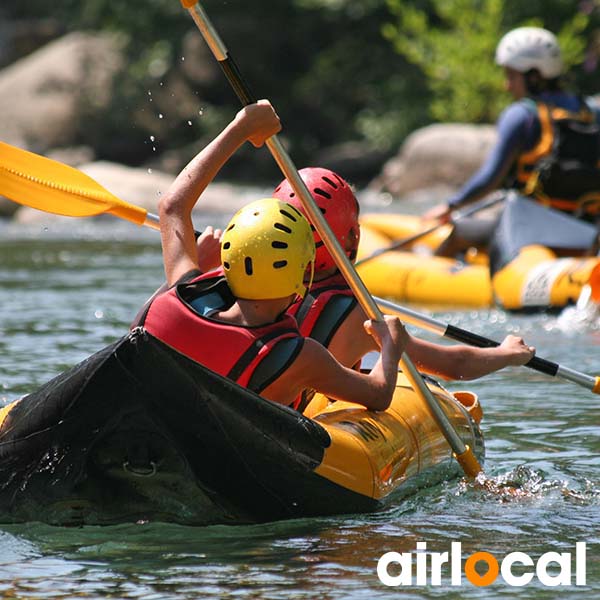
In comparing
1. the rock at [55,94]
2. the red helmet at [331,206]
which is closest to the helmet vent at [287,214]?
the red helmet at [331,206]

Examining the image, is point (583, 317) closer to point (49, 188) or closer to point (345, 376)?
point (49, 188)

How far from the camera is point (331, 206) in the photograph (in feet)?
16.3

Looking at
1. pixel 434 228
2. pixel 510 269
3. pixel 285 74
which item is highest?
pixel 285 74

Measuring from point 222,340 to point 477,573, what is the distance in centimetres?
91

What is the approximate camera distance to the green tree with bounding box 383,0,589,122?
1905 cm

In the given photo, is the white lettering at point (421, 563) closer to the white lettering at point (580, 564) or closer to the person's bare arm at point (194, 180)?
the white lettering at point (580, 564)

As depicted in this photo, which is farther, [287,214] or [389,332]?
[389,332]

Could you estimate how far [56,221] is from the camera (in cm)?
1781

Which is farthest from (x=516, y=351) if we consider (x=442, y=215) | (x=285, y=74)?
(x=285, y=74)

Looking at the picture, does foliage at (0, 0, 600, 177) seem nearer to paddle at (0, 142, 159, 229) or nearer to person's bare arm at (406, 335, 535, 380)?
paddle at (0, 142, 159, 229)

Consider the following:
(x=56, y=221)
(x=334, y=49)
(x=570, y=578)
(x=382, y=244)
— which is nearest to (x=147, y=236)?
(x=56, y=221)

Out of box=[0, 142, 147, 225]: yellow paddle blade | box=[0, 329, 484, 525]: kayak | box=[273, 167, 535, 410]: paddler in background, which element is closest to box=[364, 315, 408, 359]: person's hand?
box=[273, 167, 535, 410]: paddler in background

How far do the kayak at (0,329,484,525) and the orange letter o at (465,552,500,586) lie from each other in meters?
0.45

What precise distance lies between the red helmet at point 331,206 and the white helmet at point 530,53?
15.2ft
